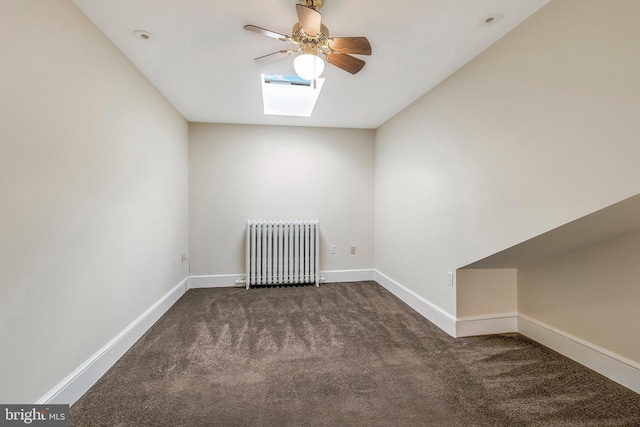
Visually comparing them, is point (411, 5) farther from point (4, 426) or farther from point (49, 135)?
point (4, 426)

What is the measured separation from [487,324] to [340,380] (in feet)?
4.95

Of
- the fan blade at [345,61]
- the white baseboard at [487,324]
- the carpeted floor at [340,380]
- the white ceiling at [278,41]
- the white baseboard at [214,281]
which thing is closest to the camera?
the carpeted floor at [340,380]

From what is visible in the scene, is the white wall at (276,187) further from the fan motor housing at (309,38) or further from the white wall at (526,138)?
the fan motor housing at (309,38)

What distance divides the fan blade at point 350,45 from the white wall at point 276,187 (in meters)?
2.34

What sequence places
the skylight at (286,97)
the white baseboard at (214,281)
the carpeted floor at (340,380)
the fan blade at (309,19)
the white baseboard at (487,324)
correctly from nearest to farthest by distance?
1. the fan blade at (309,19)
2. the carpeted floor at (340,380)
3. the white baseboard at (487,324)
4. the skylight at (286,97)
5. the white baseboard at (214,281)

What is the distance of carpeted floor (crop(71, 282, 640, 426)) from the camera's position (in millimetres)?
1536

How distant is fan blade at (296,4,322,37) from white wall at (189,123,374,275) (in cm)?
253

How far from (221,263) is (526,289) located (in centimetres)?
354

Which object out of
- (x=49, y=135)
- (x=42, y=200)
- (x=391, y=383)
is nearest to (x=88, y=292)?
(x=42, y=200)

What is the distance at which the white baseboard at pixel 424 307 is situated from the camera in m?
2.53

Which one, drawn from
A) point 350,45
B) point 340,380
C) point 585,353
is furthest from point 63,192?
point 585,353

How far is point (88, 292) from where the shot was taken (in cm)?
178

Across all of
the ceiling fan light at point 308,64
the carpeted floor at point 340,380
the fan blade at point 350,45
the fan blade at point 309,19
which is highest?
the fan blade at point 350,45

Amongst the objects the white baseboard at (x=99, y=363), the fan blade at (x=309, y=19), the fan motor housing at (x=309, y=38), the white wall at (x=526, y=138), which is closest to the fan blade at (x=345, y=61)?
the fan motor housing at (x=309, y=38)
